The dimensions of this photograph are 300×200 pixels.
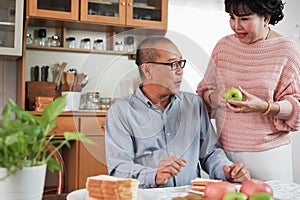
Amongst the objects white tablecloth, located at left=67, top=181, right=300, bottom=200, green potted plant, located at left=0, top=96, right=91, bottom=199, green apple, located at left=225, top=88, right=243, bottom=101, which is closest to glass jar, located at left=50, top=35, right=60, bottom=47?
green apple, located at left=225, top=88, right=243, bottom=101

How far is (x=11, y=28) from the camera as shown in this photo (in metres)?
3.14

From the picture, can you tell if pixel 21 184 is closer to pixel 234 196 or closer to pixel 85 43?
pixel 234 196

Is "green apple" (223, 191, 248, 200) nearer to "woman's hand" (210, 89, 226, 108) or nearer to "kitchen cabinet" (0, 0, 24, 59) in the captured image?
"woman's hand" (210, 89, 226, 108)

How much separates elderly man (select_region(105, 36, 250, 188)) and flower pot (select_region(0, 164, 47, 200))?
0.70 m

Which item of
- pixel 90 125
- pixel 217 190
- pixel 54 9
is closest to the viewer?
pixel 217 190

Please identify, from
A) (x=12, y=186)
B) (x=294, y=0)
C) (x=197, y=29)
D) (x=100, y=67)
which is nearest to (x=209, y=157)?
(x=100, y=67)

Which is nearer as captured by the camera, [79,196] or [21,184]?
[21,184]

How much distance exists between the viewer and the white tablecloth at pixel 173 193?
1.25m

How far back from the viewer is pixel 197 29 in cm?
385

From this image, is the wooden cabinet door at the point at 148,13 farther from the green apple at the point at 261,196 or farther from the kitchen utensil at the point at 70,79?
the green apple at the point at 261,196

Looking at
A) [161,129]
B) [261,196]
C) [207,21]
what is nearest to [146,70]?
[161,129]

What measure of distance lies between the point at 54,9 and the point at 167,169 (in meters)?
2.04

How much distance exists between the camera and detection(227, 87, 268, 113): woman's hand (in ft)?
5.33

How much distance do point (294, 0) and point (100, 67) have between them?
2.70m
